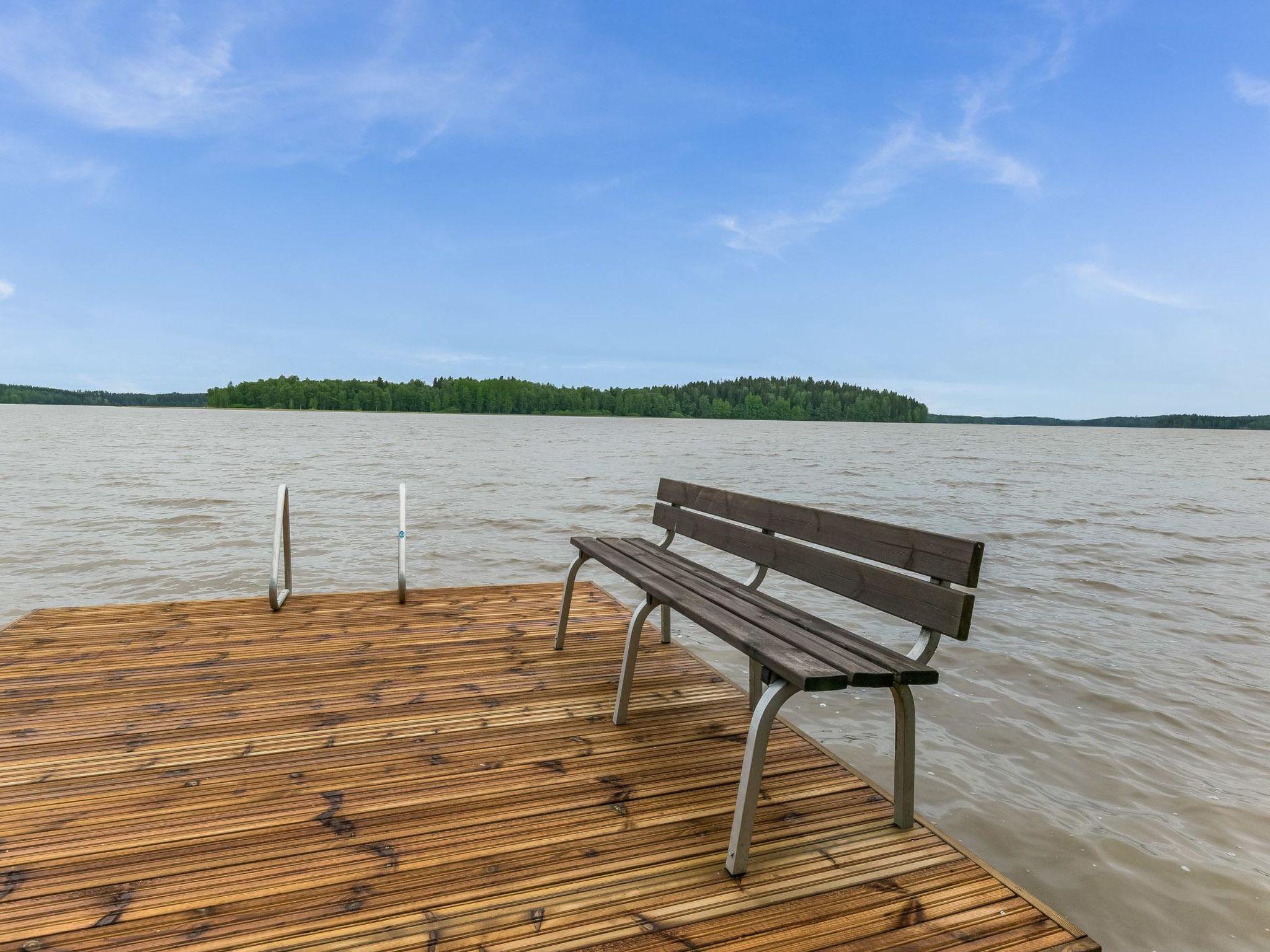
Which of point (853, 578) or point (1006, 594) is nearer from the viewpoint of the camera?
point (853, 578)

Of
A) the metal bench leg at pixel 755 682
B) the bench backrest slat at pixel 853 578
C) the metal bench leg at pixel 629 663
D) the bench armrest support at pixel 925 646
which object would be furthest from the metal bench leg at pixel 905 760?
the metal bench leg at pixel 629 663

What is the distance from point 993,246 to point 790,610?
36.2 m

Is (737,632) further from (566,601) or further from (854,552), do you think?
(566,601)

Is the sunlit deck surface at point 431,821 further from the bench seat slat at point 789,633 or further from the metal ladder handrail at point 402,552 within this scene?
the metal ladder handrail at point 402,552

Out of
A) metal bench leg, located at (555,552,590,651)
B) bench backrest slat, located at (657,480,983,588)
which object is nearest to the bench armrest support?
bench backrest slat, located at (657,480,983,588)

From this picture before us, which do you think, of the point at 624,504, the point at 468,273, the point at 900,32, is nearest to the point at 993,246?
the point at 900,32

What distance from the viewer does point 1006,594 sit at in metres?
7.87

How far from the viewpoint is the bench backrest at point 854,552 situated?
222 centimetres

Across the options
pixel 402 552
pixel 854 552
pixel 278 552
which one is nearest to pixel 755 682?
pixel 854 552

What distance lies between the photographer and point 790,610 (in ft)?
9.14

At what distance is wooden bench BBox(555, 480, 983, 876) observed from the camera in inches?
79.1

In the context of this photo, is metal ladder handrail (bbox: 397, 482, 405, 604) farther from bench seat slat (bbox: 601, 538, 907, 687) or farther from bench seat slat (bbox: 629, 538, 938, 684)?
bench seat slat (bbox: 629, 538, 938, 684)

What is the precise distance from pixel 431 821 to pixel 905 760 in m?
1.53

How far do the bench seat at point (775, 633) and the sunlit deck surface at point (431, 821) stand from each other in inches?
22.3
